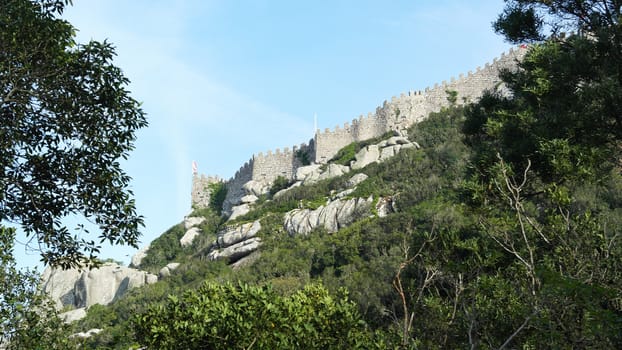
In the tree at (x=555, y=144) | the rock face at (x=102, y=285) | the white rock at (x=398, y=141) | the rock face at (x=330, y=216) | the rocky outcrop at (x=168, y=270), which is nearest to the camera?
the tree at (x=555, y=144)

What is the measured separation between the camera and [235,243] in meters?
47.3

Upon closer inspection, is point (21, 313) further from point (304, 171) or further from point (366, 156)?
point (304, 171)

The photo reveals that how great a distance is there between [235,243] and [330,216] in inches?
300

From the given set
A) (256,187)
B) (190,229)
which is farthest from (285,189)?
(190,229)

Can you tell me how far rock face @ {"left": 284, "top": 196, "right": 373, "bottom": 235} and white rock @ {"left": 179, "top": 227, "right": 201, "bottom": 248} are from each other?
12.1 m

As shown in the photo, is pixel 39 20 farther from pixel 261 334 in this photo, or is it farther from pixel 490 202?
pixel 490 202

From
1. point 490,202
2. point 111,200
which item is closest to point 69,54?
point 111,200

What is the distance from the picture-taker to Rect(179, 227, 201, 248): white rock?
181ft

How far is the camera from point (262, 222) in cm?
4756

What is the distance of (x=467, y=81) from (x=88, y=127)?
4675cm

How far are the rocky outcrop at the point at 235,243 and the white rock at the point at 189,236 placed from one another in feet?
20.3

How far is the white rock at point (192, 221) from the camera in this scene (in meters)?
59.0

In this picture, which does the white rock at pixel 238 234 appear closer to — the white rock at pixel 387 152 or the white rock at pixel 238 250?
the white rock at pixel 238 250

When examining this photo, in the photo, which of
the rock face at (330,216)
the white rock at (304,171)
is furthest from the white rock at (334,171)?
the rock face at (330,216)
